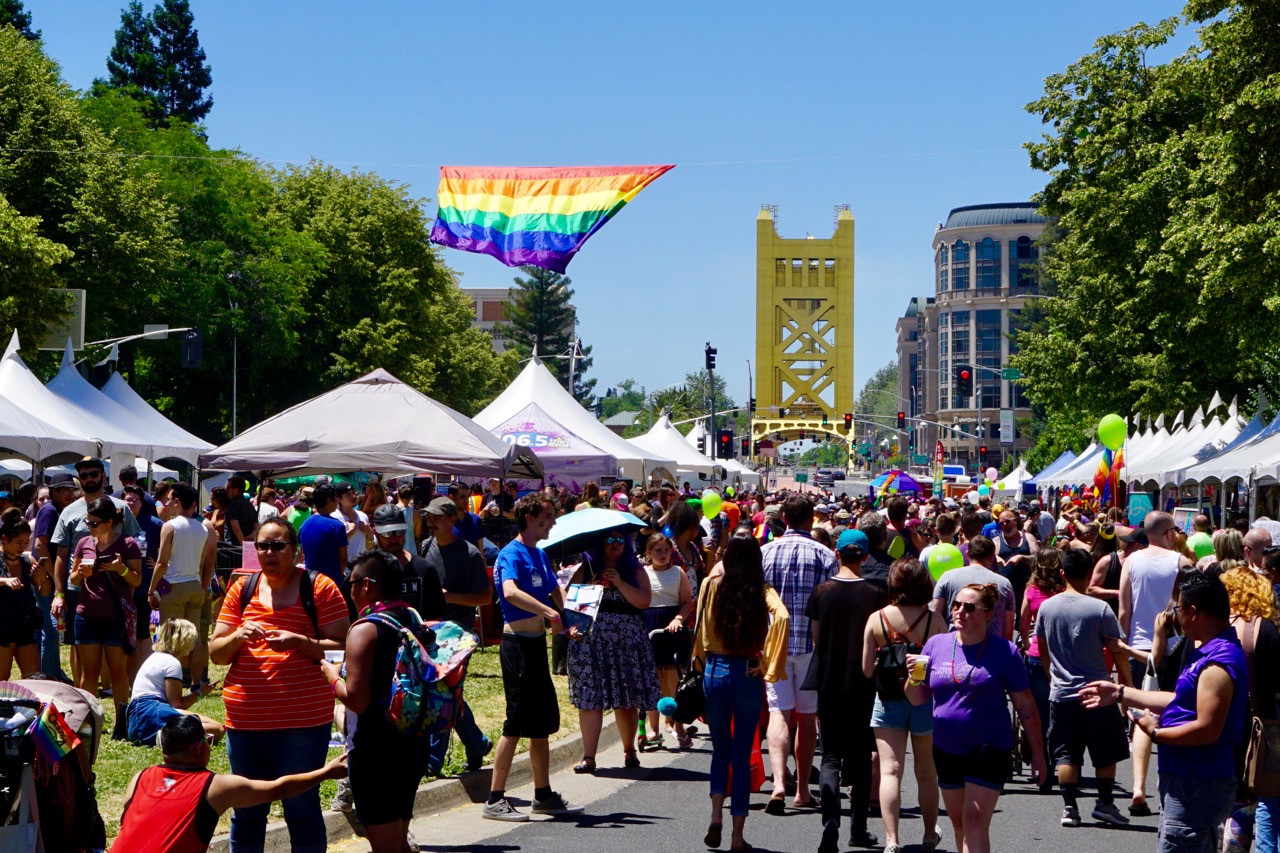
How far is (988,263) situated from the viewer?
139500 mm

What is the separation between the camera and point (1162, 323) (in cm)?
3366

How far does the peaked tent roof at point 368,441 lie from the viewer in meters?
15.7

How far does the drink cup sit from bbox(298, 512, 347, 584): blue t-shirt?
617 cm

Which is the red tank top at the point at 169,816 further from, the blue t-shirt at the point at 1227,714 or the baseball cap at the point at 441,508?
the baseball cap at the point at 441,508

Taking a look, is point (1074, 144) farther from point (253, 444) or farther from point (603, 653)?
point (603, 653)

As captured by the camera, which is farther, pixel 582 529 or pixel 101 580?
pixel 101 580

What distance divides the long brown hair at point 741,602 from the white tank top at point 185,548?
5269 millimetres

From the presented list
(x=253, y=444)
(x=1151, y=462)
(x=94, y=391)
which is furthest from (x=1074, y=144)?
(x=253, y=444)

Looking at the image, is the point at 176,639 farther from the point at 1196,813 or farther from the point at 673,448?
→ the point at 673,448

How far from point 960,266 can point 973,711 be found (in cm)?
13863

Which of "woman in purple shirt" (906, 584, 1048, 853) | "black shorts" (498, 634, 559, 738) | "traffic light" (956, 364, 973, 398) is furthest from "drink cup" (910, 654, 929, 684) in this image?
"traffic light" (956, 364, 973, 398)

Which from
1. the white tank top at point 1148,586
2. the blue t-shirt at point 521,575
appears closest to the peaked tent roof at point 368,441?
the blue t-shirt at point 521,575

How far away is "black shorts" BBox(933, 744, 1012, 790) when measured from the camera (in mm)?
6738

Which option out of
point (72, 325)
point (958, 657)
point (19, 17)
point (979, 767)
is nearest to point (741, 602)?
point (958, 657)
